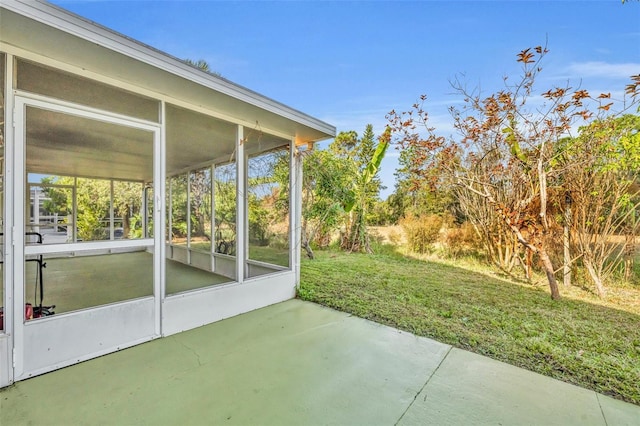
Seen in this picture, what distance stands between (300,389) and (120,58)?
10.7 feet

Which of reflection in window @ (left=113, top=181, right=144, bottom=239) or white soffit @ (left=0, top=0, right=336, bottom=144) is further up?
white soffit @ (left=0, top=0, right=336, bottom=144)

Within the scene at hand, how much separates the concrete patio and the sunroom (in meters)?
0.42

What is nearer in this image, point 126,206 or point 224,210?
point 224,210

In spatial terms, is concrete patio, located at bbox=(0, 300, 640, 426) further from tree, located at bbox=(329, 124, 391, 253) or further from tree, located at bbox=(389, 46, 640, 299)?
tree, located at bbox=(329, 124, 391, 253)

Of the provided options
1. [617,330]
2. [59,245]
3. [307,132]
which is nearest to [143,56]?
[59,245]

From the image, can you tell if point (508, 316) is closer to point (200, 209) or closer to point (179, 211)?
point (200, 209)

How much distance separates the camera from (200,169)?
23.0 feet

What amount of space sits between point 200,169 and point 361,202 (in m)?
4.89

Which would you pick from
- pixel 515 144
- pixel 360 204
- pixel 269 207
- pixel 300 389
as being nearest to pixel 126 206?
pixel 269 207

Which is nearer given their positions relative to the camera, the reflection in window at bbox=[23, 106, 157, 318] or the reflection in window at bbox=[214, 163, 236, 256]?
the reflection in window at bbox=[23, 106, 157, 318]

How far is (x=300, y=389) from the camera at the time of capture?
2225mm

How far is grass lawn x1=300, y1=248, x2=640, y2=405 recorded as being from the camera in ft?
8.30

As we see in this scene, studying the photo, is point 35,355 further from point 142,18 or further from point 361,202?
point 361,202

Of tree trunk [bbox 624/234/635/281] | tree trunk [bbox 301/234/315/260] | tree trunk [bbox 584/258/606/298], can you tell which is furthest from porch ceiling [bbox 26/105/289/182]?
tree trunk [bbox 624/234/635/281]
